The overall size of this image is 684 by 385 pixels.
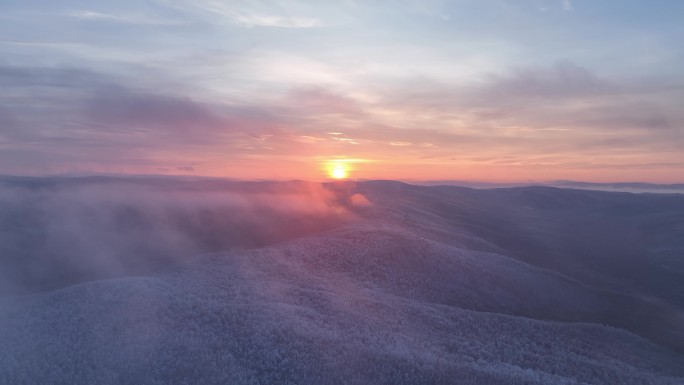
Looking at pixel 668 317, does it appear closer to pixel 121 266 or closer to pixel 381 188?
pixel 121 266

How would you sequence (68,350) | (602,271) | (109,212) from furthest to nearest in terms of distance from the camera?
(109,212)
(602,271)
(68,350)

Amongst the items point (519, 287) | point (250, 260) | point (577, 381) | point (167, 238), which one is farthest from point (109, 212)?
point (577, 381)

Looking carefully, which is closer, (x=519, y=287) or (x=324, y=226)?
(x=519, y=287)

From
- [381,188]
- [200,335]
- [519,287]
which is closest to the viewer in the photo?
[200,335]

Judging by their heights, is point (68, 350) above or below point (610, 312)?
above

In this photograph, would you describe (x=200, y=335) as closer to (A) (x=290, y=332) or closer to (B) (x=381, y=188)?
(A) (x=290, y=332)

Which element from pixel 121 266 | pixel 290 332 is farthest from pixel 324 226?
pixel 290 332
